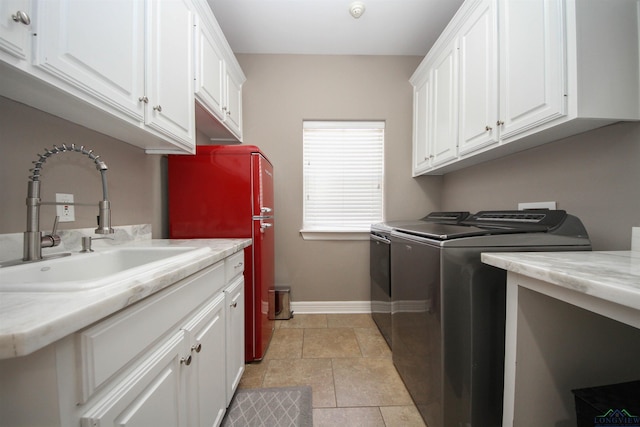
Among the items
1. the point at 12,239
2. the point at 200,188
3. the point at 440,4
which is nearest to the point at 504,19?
the point at 440,4

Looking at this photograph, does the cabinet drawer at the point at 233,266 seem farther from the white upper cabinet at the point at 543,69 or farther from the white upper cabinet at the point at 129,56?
the white upper cabinet at the point at 543,69

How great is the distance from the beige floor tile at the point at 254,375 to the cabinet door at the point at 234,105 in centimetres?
193

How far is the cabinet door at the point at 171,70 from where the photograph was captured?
109 centimetres

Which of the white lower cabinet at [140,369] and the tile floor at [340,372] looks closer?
the white lower cabinet at [140,369]

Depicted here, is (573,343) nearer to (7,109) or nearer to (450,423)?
(450,423)

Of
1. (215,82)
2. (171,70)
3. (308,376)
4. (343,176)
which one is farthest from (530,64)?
(308,376)

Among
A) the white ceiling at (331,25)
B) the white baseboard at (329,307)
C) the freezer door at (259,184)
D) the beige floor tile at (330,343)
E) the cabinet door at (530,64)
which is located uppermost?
the white ceiling at (331,25)

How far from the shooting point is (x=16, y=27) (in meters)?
0.61

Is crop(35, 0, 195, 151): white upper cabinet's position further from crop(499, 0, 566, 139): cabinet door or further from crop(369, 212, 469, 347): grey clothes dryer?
crop(499, 0, 566, 139): cabinet door

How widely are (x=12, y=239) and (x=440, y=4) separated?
298 cm

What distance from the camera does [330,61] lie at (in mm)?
2498

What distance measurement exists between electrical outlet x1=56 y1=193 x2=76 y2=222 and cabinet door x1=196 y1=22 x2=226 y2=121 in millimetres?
891

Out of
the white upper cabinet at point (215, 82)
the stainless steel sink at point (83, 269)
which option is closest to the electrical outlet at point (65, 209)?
the stainless steel sink at point (83, 269)
